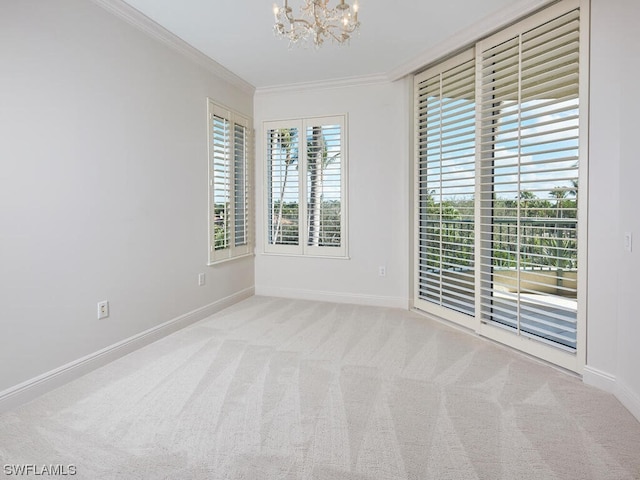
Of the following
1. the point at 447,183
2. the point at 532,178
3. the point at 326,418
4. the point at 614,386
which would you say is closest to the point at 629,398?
the point at 614,386

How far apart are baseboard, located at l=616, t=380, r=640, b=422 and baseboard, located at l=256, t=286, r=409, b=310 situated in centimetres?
227

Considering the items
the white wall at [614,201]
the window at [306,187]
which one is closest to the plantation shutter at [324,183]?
the window at [306,187]

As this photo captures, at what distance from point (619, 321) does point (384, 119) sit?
3.05 meters

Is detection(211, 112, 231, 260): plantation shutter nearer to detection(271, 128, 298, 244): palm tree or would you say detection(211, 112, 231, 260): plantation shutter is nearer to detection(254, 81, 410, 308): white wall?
detection(271, 128, 298, 244): palm tree

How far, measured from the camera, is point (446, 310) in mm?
3902

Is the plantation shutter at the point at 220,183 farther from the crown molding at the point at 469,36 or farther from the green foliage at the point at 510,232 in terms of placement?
the green foliage at the point at 510,232

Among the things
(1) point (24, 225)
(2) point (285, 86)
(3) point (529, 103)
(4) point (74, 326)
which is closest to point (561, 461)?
(3) point (529, 103)

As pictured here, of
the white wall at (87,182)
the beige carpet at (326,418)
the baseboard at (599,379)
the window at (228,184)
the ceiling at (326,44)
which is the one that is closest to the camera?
the beige carpet at (326,418)

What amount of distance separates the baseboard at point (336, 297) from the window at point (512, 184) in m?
0.50

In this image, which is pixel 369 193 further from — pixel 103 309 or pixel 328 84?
pixel 103 309

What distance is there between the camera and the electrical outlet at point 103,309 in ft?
9.25

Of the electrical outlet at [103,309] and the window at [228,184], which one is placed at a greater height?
the window at [228,184]

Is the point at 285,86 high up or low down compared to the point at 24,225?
up

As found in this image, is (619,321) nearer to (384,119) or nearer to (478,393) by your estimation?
(478,393)
